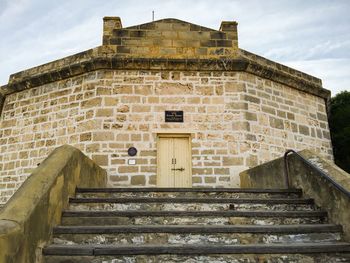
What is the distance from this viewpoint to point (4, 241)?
2322mm

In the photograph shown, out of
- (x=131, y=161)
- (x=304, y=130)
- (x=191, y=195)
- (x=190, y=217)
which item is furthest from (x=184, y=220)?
(x=304, y=130)

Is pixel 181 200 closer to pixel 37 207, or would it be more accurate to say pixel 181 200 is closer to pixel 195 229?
pixel 195 229

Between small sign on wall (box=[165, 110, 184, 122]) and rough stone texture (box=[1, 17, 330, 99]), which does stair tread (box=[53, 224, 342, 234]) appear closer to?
small sign on wall (box=[165, 110, 184, 122])

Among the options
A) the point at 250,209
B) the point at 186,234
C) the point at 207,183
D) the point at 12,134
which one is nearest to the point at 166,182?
the point at 207,183

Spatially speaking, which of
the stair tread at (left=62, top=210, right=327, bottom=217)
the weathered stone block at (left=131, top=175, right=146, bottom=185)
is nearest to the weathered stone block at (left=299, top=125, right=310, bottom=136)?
the weathered stone block at (left=131, top=175, right=146, bottom=185)

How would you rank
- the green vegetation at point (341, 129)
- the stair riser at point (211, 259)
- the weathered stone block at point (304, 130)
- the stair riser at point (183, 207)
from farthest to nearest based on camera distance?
1. the green vegetation at point (341, 129)
2. the weathered stone block at point (304, 130)
3. the stair riser at point (183, 207)
4. the stair riser at point (211, 259)

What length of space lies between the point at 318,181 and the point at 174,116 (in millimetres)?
3897

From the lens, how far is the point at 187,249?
9.66 ft

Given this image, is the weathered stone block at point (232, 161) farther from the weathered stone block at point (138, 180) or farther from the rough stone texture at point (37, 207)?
the rough stone texture at point (37, 207)

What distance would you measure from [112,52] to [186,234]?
5527 mm

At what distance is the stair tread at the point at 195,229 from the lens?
325 centimetres

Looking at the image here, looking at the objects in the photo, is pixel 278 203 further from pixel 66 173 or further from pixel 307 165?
pixel 66 173

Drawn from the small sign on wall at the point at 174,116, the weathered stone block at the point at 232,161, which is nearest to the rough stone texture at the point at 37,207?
the small sign on wall at the point at 174,116

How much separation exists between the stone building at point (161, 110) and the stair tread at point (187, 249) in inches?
155
